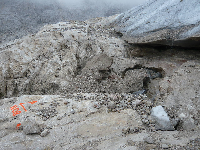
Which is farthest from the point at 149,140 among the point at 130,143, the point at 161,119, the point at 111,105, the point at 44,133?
the point at 44,133

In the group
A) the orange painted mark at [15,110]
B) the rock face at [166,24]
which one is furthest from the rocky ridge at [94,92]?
the rock face at [166,24]

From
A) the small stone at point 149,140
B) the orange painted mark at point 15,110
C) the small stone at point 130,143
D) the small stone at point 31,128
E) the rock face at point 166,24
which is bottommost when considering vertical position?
the small stone at point 130,143

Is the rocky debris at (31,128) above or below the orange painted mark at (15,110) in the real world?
below

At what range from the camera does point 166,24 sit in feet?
20.6

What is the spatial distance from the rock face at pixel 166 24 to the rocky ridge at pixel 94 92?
576mm

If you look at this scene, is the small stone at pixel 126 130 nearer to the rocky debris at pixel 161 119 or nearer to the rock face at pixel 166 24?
the rocky debris at pixel 161 119

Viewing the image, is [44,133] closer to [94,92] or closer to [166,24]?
[94,92]

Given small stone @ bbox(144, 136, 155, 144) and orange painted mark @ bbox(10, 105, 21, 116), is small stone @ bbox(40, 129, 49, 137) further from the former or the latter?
small stone @ bbox(144, 136, 155, 144)

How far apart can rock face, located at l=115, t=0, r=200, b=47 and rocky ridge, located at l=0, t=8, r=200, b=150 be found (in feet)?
1.89

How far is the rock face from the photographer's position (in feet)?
18.4

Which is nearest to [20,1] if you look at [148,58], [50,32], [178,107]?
[50,32]

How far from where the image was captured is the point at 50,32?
737 centimetres


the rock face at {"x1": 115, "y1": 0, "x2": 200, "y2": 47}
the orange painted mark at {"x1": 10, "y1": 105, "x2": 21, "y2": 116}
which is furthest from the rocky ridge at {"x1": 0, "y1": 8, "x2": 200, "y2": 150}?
the rock face at {"x1": 115, "y1": 0, "x2": 200, "y2": 47}

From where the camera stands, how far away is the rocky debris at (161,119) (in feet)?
11.9
